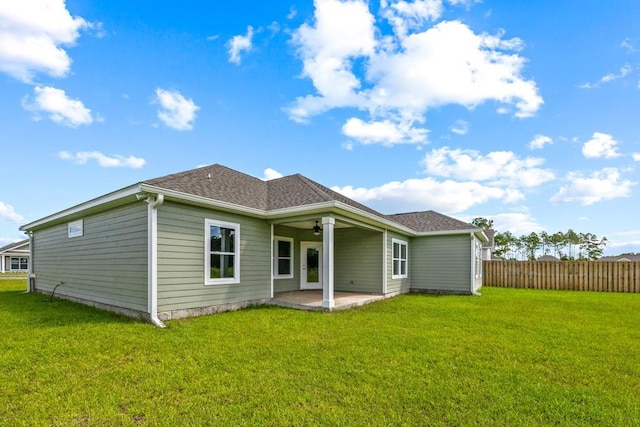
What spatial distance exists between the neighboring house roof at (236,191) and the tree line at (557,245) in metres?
46.8

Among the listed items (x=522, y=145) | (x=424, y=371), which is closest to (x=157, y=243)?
(x=424, y=371)

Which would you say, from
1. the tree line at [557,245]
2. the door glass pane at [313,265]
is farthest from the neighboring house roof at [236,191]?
the tree line at [557,245]

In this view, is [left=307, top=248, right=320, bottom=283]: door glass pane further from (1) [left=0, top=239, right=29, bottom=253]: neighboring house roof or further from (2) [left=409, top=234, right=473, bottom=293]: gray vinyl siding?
(1) [left=0, top=239, right=29, bottom=253]: neighboring house roof

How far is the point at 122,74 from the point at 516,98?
11555mm

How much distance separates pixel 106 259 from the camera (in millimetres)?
Result: 7777

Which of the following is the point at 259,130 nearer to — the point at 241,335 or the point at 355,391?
the point at 241,335

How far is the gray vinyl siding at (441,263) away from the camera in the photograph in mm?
12328

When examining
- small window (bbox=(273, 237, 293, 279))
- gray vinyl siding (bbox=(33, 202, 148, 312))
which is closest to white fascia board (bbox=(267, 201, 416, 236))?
small window (bbox=(273, 237, 293, 279))

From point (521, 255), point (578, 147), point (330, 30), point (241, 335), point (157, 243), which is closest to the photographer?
point (241, 335)

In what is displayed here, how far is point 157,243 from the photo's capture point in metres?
6.36

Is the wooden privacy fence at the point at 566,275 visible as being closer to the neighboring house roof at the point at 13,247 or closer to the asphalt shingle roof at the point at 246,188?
the asphalt shingle roof at the point at 246,188

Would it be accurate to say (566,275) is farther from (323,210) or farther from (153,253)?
(153,253)

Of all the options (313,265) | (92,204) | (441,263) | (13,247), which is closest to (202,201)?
(92,204)

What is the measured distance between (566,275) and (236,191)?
1552cm
